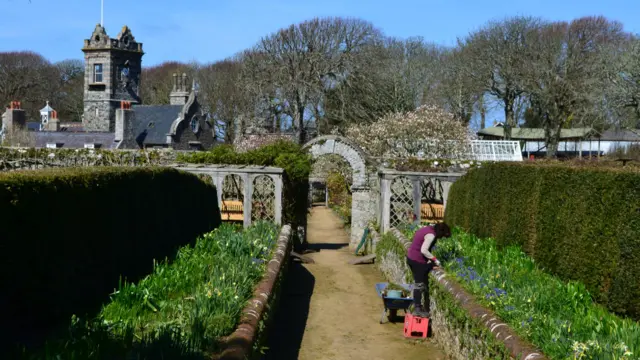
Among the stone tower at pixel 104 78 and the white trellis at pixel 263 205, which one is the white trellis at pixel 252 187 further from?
the stone tower at pixel 104 78

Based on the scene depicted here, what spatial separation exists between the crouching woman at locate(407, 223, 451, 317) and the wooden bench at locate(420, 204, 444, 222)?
34.2 feet

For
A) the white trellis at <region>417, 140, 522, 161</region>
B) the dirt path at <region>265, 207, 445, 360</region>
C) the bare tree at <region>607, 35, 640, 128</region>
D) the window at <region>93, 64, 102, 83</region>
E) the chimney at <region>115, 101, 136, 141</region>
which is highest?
the window at <region>93, 64, 102, 83</region>

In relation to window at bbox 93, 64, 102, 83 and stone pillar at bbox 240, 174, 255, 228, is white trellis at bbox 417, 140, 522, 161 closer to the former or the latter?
stone pillar at bbox 240, 174, 255, 228

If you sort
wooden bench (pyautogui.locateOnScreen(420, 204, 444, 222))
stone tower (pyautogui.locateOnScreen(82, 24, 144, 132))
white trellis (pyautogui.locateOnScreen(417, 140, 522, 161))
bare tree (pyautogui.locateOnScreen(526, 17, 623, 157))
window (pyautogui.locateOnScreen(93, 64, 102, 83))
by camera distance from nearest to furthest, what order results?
wooden bench (pyautogui.locateOnScreen(420, 204, 444, 222))
white trellis (pyautogui.locateOnScreen(417, 140, 522, 161))
bare tree (pyautogui.locateOnScreen(526, 17, 623, 157))
stone tower (pyautogui.locateOnScreen(82, 24, 144, 132))
window (pyautogui.locateOnScreen(93, 64, 102, 83))

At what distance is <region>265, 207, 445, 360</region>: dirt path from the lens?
1033cm

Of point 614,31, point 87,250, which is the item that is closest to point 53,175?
point 87,250

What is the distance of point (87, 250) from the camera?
795cm

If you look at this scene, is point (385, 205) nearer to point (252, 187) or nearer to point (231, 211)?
point (252, 187)

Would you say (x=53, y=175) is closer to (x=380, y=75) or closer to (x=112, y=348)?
(x=112, y=348)

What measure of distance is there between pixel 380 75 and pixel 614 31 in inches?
633

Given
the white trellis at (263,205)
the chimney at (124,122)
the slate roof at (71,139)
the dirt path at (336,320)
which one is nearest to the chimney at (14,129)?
the slate roof at (71,139)

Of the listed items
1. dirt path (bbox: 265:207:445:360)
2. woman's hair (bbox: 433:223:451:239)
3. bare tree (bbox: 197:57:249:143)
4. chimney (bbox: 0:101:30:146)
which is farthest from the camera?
bare tree (bbox: 197:57:249:143)

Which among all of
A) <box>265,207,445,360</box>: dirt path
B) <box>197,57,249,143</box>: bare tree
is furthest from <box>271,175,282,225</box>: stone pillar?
<box>197,57,249,143</box>: bare tree

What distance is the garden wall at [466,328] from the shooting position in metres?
6.64
